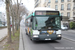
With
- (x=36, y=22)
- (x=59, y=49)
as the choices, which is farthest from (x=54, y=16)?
(x=59, y=49)

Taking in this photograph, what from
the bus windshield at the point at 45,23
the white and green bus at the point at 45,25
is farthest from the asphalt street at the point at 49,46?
the bus windshield at the point at 45,23

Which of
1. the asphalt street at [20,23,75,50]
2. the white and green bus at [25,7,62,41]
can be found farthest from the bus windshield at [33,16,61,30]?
the asphalt street at [20,23,75,50]

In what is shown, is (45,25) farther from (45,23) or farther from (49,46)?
(49,46)

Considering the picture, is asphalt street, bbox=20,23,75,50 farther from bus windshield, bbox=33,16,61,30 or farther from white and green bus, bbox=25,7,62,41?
bus windshield, bbox=33,16,61,30

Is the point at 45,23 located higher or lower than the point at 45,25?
higher

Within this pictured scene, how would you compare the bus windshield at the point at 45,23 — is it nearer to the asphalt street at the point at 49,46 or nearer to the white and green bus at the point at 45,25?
the white and green bus at the point at 45,25

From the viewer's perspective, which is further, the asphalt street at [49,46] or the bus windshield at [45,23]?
the bus windshield at [45,23]

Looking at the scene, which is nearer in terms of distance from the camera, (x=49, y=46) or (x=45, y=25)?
(x=49, y=46)

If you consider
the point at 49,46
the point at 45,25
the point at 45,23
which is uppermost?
the point at 45,23

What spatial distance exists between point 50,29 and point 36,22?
137 cm

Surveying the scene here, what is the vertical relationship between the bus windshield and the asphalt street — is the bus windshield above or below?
above

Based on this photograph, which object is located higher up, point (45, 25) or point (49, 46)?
point (45, 25)

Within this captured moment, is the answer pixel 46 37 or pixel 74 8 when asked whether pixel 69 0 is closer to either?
pixel 74 8

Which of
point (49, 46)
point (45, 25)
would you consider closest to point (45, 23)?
point (45, 25)
